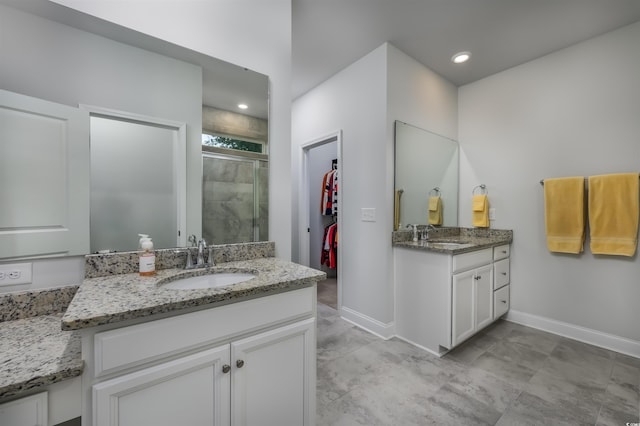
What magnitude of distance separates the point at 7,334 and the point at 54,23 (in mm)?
Answer: 1218

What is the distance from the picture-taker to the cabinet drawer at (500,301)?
2477 mm

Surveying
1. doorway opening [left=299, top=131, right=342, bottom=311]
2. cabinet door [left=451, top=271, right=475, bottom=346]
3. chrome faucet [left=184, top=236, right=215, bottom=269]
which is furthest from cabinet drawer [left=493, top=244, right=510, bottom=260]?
chrome faucet [left=184, top=236, right=215, bottom=269]

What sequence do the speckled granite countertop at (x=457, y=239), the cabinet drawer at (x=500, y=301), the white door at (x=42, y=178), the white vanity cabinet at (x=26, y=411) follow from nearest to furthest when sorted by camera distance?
the white vanity cabinet at (x=26, y=411) < the white door at (x=42, y=178) < the speckled granite countertop at (x=457, y=239) < the cabinet drawer at (x=500, y=301)

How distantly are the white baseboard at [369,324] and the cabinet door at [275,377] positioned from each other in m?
1.34

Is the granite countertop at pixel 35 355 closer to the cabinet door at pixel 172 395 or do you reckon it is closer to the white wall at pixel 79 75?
the cabinet door at pixel 172 395

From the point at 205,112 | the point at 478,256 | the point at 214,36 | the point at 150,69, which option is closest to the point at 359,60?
the point at 214,36

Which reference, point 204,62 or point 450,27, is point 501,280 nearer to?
point 450,27

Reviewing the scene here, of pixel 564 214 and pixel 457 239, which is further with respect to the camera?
pixel 457 239

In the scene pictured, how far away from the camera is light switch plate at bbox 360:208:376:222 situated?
2.48 m

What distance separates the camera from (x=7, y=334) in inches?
34.8

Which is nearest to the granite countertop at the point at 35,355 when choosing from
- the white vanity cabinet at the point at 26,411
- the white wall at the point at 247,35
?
the white vanity cabinet at the point at 26,411

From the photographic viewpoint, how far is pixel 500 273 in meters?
2.57

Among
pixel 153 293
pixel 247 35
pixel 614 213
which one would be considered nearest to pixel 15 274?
pixel 153 293

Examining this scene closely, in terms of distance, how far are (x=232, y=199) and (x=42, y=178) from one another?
0.78 meters
